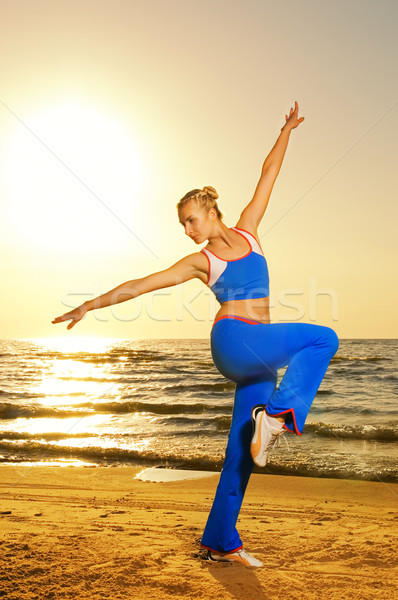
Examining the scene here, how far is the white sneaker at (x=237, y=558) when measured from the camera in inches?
136

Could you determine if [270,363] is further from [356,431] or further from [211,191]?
[356,431]

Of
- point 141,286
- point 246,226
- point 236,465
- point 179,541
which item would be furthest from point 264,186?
point 179,541

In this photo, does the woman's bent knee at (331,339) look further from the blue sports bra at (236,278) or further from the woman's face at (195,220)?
the woman's face at (195,220)

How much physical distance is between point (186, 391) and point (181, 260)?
15412 mm

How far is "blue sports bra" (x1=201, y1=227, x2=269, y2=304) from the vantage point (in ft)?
10.6

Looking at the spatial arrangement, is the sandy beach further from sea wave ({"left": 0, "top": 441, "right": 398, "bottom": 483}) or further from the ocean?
the ocean

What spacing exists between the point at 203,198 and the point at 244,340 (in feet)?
3.42

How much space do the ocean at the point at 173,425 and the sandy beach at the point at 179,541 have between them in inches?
59.4

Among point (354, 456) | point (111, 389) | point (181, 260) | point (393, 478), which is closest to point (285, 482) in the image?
point (393, 478)

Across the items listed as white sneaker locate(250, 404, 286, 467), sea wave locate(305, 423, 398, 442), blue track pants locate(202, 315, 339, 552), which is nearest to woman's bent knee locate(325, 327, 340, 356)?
blue track pants locate(202, 315, 339, 552)

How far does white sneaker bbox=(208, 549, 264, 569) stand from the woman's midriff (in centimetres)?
164

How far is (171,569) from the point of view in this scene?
11.0 feet

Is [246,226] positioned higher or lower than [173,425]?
higher

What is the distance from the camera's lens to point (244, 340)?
9.83 feet
